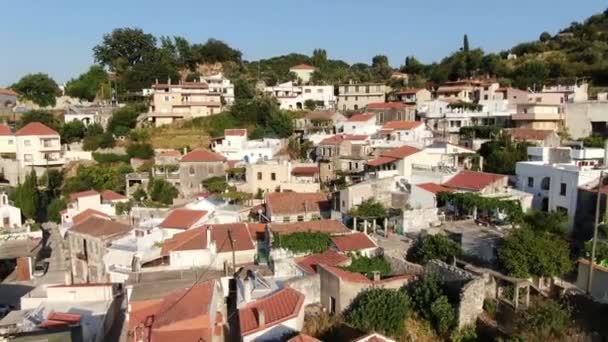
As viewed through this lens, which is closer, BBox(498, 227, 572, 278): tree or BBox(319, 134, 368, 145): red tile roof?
BBox(498, 227, 572, 278): tree

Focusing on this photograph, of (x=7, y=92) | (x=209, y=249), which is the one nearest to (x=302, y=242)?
(x=209, y=249)

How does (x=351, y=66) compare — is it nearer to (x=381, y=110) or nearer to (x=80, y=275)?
(x=381, y=110)

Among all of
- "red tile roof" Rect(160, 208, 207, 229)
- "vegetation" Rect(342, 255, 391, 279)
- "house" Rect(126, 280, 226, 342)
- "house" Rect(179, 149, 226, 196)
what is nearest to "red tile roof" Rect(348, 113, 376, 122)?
"house" Rect(179, 149, 226, 196)

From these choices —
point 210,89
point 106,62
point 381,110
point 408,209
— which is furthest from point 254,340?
point 106,62

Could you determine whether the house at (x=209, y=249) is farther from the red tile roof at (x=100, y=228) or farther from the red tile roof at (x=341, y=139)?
the red tile roof at (x=341, y=139)

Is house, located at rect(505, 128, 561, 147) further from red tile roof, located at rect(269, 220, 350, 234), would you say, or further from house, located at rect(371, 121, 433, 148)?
red tile roof, located at rect(269, 220, 350, 234)

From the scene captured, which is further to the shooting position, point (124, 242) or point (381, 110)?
point (381, 110)
